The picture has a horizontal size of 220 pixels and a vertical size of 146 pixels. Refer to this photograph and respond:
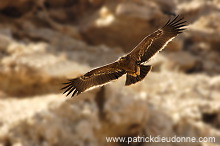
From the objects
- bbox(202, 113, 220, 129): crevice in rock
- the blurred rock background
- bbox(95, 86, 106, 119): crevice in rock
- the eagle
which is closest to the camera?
the eagle

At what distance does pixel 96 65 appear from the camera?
24.9 ft

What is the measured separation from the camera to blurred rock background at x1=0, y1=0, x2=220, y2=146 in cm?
638

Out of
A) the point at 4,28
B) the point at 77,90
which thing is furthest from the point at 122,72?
the point at 4,28

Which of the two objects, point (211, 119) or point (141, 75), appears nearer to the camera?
point (141, 75)

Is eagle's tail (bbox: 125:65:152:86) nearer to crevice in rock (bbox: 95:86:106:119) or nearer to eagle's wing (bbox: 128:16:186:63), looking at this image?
eagle's wing (bbox: 128:16:186:63)

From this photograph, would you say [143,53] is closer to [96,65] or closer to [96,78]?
[96,78]

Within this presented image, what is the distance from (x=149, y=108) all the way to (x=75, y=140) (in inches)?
85.1

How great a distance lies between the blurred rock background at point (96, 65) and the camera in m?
6.38

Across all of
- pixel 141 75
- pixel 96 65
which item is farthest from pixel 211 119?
pixel 141 75

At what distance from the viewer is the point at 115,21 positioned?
8.66m

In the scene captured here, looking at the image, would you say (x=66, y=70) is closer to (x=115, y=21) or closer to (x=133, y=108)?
(x=133, y=108)

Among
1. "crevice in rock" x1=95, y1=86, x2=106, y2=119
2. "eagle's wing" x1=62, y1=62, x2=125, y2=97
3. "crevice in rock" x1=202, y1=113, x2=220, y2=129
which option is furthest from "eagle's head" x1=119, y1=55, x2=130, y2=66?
"crevice in rock" x1=202, y1=113, x2=220, y2=129

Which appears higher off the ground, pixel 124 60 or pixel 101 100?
pixel 101 100

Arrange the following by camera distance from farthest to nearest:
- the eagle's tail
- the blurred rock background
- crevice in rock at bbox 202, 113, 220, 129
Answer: crevice in rock at bbox 202, 113, 220, 129 → the blurred rock background → the eagle's tail
